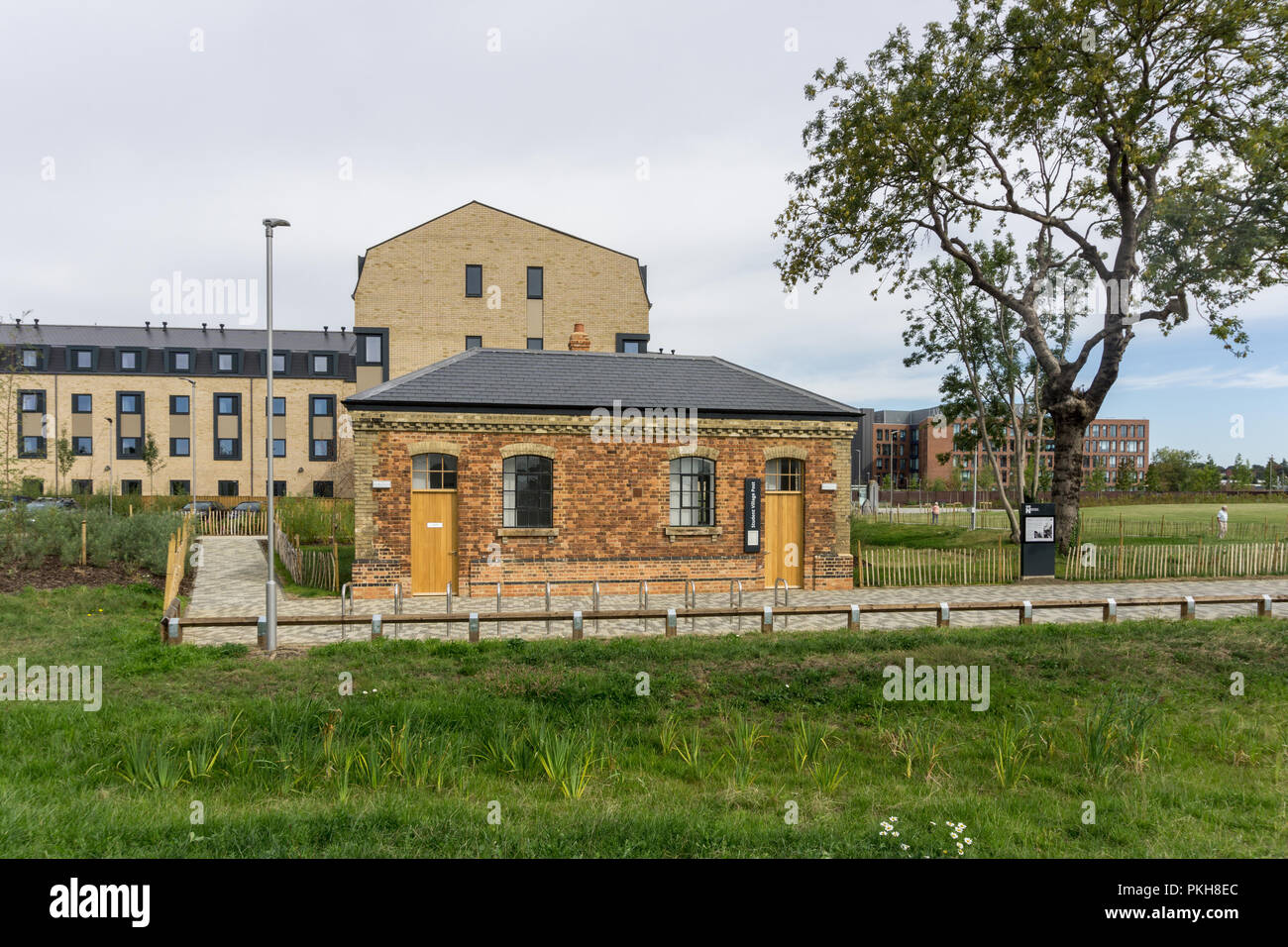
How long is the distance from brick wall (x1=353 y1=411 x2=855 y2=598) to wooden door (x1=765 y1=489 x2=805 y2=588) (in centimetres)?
20

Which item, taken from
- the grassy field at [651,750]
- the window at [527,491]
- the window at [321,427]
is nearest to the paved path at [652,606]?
the grassy field at [651,750]

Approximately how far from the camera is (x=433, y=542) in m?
16.1

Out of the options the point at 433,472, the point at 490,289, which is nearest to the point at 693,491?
the point at 433,472

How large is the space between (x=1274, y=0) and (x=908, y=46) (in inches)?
315

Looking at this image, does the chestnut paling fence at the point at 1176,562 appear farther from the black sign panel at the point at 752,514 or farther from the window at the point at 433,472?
the window at the point at 433,472

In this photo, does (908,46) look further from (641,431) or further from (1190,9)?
(641,431)

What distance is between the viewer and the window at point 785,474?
58.3 feet

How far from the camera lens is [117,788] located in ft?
20.1

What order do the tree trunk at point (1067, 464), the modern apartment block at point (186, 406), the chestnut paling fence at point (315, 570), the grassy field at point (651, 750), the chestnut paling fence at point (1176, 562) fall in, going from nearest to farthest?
the grassy field at point (651, 750)
the chestnut paling fence at point (315, 570)
the chestnut paling fence at point (1176, 562)
the tree trunk at point (1067, 464)
the modern apartment block at point (186, 406)

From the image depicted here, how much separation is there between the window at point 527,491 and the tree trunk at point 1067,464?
54.5 ft

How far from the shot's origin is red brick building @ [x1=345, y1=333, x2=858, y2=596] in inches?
627

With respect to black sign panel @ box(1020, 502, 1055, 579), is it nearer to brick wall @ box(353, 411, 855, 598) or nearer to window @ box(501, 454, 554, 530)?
brick wall @ box(353, 411, 855, 598)

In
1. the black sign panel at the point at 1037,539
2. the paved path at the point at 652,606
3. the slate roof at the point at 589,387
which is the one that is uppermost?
the slate roof at the point at 589,387

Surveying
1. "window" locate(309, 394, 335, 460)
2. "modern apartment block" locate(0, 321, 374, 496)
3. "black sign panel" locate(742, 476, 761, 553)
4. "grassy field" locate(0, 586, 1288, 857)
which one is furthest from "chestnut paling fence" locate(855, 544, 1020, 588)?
"window" locate(309, 394, 335, 460)
